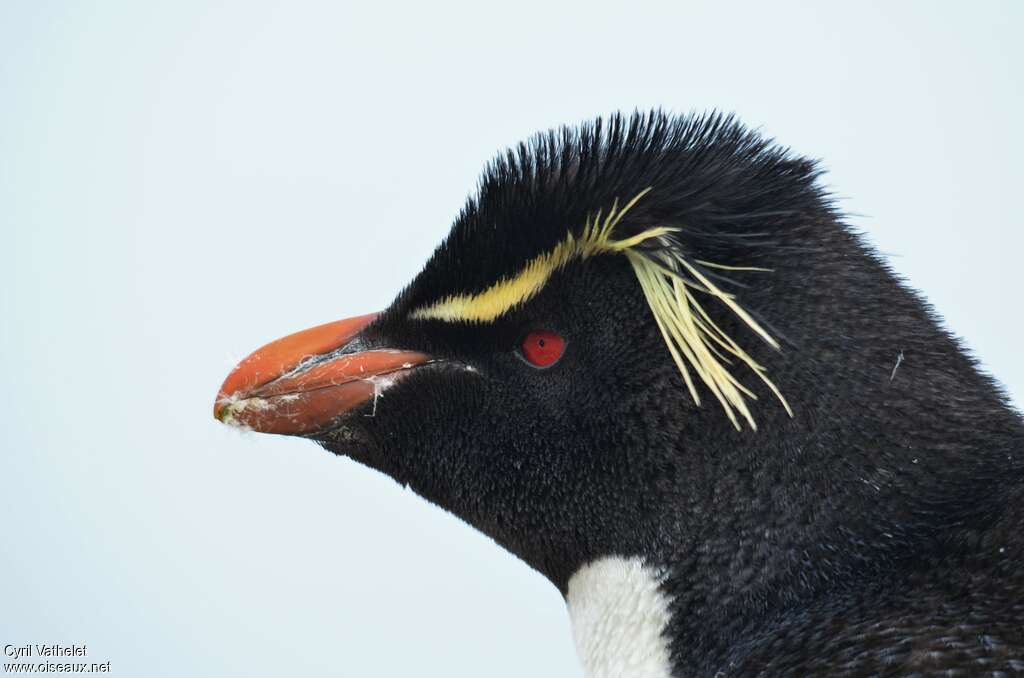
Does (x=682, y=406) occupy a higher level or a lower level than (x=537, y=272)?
lower

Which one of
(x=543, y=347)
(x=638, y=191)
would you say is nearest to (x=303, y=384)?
(x=543, y=347)

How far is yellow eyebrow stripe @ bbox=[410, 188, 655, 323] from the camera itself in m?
2.66

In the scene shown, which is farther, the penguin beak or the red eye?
the penguin beak

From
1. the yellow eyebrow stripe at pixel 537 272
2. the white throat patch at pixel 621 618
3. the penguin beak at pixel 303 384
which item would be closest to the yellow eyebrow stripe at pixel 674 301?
the yellow eyebrow stripe at pixel 537 272

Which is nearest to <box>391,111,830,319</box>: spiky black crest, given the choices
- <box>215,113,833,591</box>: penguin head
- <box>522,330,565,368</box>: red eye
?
<box>215,113,833,591</box>: penguin head

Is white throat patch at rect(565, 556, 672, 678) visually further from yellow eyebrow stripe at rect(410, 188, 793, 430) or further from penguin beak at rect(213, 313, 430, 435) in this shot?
penguin beak at rect(213, 313, 430, 435)

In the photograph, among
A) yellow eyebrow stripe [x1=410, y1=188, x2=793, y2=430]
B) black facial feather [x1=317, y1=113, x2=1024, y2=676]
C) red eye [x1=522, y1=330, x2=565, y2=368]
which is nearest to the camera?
black facial feather [x1=317, y1=113, x2=1024, y2=676]

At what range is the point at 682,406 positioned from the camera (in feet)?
8.53

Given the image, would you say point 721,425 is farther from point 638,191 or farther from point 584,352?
point 638,191

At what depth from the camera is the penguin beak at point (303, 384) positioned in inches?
114

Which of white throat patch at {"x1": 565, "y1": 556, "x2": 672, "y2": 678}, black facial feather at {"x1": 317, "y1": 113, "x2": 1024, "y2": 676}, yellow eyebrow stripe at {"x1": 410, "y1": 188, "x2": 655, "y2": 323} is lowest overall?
white throat patch at {"x1": 565, "y1": 556, "x2": 672, "y2": 678}

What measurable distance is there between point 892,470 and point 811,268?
43 cm

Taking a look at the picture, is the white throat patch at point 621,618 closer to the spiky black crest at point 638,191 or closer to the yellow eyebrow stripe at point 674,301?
the yellow eyebrow stripe at point 674,301

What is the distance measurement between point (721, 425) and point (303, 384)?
956mm
